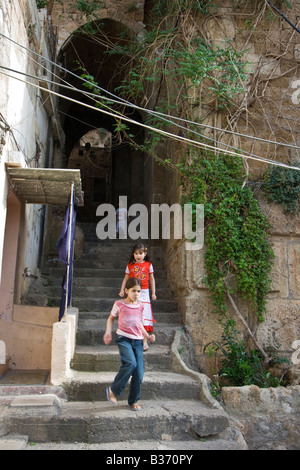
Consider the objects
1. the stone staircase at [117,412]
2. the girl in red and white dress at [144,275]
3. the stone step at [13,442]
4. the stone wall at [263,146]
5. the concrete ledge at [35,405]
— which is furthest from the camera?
the stone wall at [263,146]

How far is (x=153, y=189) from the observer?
8992 millimetres

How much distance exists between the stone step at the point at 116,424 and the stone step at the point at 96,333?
152cm

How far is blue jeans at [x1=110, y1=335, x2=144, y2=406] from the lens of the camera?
161 inches

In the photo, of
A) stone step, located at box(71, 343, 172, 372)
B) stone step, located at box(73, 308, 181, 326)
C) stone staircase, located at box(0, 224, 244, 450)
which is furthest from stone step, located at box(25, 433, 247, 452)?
stone step, located at box(73, 308, 181, 326)

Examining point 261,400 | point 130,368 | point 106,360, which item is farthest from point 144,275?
point 261,400

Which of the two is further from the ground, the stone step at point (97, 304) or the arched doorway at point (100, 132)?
the arched doorway at point (100, 132)

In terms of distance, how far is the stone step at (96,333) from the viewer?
5.79 meters

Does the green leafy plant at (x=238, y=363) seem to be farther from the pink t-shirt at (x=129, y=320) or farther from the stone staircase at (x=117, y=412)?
the pink t-shirt at (x=129, y=320)

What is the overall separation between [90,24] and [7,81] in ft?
17.8

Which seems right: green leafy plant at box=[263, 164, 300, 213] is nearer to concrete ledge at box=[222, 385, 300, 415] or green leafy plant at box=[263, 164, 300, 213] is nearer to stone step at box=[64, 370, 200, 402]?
concrete ledge at box=[222, 385, 300, 415]

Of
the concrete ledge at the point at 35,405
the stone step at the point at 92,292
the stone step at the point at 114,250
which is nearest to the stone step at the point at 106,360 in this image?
the concrete ledge at the point at 35,405
